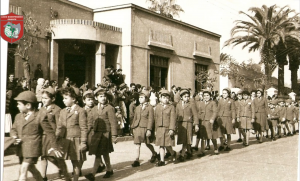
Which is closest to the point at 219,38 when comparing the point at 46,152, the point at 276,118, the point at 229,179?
the point at 276,118

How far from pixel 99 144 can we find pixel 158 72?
47.0ft

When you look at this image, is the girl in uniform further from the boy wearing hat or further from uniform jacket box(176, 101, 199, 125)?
the boy wearing hat

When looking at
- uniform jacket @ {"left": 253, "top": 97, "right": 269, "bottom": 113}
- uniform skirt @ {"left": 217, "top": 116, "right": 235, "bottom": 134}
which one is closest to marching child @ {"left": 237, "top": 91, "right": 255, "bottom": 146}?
uniform jacket @ {"left": 253, "top": 97, "right": 269, "bottom": 113}

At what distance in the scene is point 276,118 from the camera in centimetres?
1372

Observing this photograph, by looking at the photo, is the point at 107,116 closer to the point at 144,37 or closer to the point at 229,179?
the point at 229,179

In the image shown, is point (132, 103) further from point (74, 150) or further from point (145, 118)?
point (74, 150)

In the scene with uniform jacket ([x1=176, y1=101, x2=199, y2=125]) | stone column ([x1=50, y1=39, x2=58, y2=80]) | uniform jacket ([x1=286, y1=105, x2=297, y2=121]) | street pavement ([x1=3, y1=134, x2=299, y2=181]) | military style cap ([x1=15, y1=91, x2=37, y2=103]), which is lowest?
street pavement ([x1=3, y1=134, x2=299, y2=181])

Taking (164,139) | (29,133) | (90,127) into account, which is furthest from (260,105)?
(29,133)

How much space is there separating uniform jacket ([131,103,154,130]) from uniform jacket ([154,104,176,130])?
176 mm

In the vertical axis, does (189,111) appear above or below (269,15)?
below

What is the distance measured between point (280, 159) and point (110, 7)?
492 inches

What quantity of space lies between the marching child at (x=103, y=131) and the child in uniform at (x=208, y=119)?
3453 mm

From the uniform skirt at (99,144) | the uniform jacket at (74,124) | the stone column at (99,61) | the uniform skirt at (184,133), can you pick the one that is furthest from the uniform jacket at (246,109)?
the stone column at (99,61)

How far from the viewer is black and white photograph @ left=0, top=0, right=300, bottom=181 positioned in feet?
19.0
